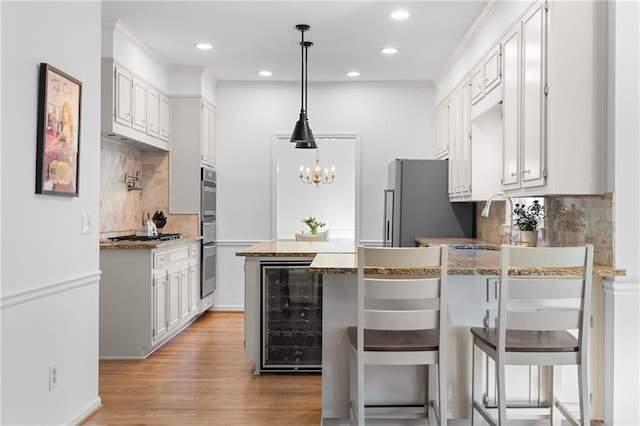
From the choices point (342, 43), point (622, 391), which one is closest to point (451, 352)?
point (622, 391)

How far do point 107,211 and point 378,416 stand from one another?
11.1 ft

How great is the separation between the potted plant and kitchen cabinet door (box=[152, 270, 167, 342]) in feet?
9.61

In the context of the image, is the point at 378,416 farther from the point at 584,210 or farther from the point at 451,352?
the point at 584,210

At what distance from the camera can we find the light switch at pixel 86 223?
119 inches

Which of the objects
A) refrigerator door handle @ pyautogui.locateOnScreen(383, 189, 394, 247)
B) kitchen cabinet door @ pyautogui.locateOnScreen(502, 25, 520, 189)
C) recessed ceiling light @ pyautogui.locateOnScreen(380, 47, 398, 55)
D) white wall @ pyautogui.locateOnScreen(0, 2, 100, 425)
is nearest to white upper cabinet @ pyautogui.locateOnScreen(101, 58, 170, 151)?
white wall @ pyautogui.locateOnScreen(0, 2, 100, 425)

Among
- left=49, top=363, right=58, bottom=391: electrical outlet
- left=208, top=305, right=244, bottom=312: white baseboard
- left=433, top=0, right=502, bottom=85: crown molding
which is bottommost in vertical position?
left=208, top=305, right=244, bottom=312: white baseboard

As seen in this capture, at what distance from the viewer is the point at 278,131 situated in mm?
6516

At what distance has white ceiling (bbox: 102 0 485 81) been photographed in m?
4.13

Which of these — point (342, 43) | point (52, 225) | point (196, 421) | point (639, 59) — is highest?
point (342, 43)

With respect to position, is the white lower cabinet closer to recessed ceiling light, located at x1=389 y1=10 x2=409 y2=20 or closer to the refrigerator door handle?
the refrigerator door handle

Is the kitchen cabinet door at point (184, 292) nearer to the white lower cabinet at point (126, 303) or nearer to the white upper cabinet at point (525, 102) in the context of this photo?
the white lower cabinet at point (126, 303)

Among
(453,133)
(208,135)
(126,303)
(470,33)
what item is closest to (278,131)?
(208,135)

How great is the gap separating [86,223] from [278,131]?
12.2ft

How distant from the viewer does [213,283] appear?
629cm
